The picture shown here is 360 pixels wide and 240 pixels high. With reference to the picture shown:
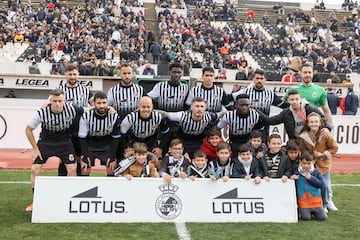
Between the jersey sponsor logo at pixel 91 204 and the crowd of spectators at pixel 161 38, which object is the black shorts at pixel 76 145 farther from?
the crowd of spectators at pixel 161 38

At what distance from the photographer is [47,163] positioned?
1120cm

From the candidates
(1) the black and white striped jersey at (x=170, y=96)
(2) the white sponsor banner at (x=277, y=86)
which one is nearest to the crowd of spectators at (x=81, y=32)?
(2) the white sponsor banner at (x=277, y=86)

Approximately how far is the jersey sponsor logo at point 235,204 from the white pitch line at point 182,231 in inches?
18.1

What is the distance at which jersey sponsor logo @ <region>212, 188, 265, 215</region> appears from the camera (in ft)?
19.9

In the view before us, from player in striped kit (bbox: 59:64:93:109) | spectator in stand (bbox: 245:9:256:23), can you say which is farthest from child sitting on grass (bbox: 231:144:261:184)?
spectator in stand (bbox: 245:9:256:23)

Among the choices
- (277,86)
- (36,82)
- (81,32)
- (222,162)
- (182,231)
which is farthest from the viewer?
(81,32)

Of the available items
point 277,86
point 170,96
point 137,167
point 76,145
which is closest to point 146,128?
point 137,167

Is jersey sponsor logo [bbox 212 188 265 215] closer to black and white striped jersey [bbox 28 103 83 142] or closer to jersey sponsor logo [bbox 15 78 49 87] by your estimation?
black and white striped jersey [bbox 28 103 83 142]

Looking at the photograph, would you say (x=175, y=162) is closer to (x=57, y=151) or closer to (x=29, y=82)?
(x=57, y=151)

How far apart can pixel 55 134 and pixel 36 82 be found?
12350mm

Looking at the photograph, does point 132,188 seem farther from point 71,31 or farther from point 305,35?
point 305,35

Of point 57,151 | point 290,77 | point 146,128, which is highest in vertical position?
point 290,77

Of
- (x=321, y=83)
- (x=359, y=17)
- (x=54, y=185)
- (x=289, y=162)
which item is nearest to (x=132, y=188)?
(x=54, y=185)

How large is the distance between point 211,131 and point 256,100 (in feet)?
3.05
